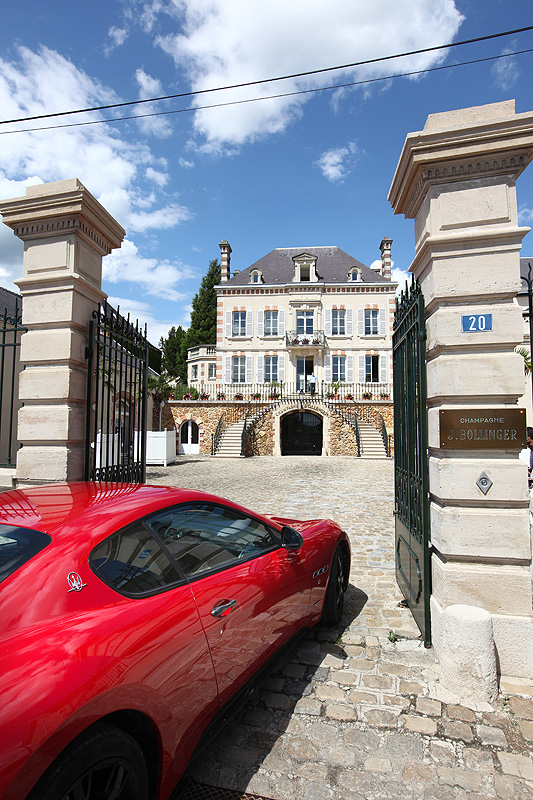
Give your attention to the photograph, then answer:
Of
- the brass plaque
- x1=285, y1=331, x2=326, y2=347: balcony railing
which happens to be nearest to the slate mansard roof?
x1=285, y1=331, x2=326, y2=347: balcony railing

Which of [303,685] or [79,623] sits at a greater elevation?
[79,623]

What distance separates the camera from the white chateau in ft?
96.6

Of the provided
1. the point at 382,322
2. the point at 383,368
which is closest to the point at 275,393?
the point at 383,368

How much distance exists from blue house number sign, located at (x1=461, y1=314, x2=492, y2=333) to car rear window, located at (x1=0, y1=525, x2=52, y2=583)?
3039mm

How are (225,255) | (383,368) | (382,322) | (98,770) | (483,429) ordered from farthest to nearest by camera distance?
(225,255) → (382,322) → (383,368) → (483,429) → (98,770)

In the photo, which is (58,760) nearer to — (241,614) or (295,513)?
(241,614)

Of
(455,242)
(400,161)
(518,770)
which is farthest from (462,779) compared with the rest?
(400,161)

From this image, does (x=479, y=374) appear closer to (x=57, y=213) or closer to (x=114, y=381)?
(x=114, y=381)

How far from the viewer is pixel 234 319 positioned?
30.2 m

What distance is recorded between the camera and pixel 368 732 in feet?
8.23

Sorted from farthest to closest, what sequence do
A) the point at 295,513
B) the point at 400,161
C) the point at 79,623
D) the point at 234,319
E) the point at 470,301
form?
the point at 234,319
the point at 295,513
the point at 400,161
the point at 470,301
the point at 79,623

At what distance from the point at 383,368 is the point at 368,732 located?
2745 cm

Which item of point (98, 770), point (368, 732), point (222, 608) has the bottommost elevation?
point (368, 732)

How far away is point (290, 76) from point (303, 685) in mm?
5861
